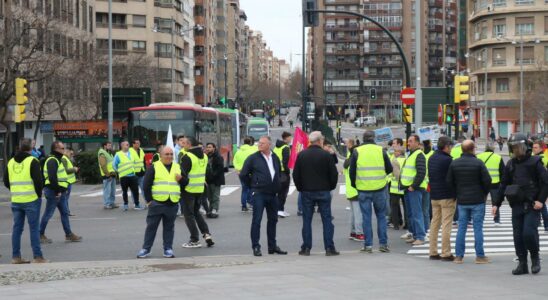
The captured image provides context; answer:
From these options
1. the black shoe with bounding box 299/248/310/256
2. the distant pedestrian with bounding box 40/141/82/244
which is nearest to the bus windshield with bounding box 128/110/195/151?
the distant pedestrian with bounding box 40/141/82/244

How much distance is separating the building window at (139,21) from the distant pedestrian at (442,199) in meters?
83.5

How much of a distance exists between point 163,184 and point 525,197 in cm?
544

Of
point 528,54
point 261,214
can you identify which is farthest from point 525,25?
point 261,214

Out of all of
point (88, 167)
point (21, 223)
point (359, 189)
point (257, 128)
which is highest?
point (257, 128)

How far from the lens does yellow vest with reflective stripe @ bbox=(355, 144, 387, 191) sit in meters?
14.4

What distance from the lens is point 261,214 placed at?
Answer: 1416 centimetres

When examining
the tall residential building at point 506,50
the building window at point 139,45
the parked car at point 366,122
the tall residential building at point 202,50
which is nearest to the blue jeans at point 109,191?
the tall residential building at point 506,50

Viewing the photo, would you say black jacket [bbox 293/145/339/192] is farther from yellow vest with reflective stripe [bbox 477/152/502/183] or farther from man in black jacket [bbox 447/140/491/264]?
yellow vest with reflective stripe [bbox 477/152/502/183]

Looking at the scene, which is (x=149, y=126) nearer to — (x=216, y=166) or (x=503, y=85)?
(x=216, y=166)

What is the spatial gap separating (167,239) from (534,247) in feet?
18.1

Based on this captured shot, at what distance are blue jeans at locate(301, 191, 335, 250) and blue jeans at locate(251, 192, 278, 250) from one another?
52 cm

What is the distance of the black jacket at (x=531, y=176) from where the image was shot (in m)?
11.8

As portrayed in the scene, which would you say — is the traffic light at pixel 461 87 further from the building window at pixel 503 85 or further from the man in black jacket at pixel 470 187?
the building window at pixel 503 85

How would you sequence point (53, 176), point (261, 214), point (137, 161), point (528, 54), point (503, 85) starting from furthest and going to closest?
1. point (503, 85)
2. point (528, 54)
3. point (137, 161)
4. point (53, 176)
5. point (261, 214)
